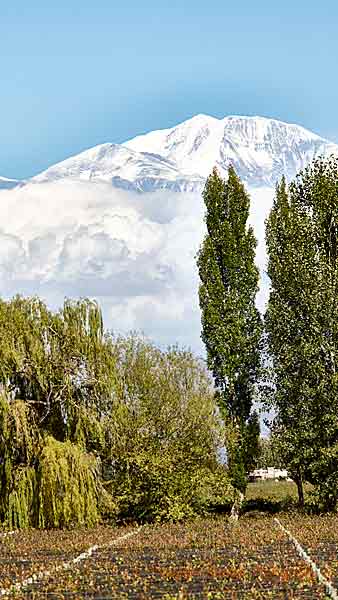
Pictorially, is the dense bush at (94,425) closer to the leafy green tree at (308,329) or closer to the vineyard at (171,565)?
the leafy green tree at (308,329)

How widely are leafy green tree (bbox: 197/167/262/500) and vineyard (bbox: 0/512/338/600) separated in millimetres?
13811

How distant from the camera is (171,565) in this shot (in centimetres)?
1412

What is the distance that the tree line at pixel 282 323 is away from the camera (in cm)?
3058

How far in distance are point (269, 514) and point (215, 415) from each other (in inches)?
218

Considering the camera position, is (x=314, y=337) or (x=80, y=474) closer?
(x=80, y=474)

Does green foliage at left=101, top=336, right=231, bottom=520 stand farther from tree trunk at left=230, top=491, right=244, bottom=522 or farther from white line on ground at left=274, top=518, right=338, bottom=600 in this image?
white line on ground at left=274, top=518, right=338, bottom=600

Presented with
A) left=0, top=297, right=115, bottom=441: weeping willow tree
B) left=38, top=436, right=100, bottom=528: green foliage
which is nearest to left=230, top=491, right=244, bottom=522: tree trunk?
left=0, top=297, right=115, bottom=441: weeping willow tree

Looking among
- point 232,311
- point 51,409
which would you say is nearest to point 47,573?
point 51,409

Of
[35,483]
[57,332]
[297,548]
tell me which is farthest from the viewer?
Answer: [57,332]

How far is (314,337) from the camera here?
3070cm

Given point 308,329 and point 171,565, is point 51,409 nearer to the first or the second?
point 308,329

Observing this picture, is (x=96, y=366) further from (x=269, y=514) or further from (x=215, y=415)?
(x=269, y=514)

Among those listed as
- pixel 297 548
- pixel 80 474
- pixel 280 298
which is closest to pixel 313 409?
pixel 280 298

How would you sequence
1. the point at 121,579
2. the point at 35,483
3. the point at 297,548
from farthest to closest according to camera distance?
the point at 35,483, the point at 297,548, the point at 121,579
